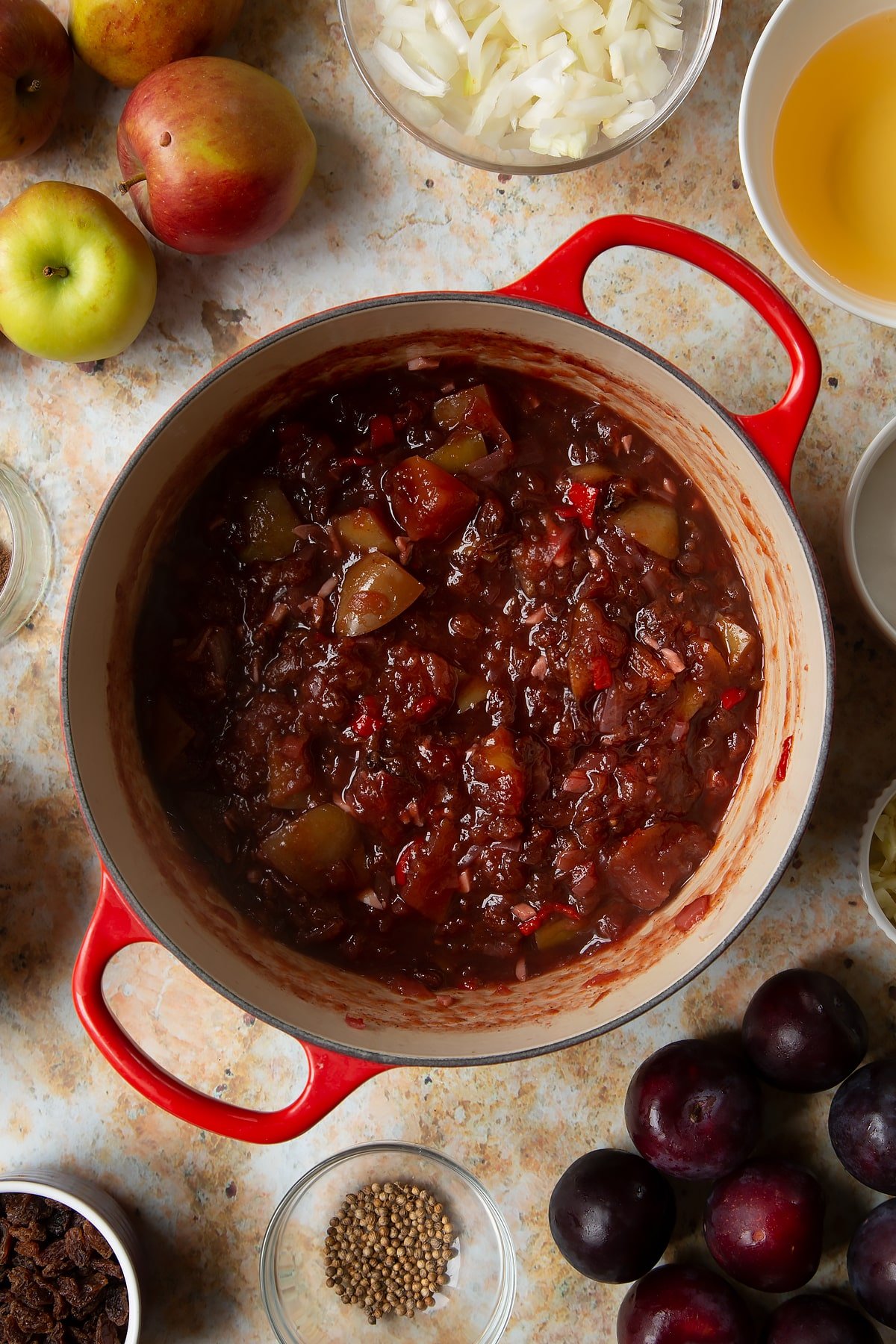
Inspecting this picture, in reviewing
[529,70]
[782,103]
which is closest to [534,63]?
[529,70]

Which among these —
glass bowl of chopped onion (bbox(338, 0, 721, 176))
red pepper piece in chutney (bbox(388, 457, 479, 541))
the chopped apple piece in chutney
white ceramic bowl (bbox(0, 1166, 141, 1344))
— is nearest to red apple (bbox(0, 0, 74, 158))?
glass bowl of chopped onion (bbox(338, 0, 721, 176))

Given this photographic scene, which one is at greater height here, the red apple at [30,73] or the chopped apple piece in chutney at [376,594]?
the red apple at [30,73]

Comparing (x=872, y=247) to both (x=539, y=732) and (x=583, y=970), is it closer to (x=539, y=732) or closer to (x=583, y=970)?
(x=539, y=732)

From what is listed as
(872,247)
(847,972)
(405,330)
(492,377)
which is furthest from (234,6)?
(847,972)

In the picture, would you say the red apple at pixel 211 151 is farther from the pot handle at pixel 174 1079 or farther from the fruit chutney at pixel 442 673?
the pot handle at pixel 174 1079

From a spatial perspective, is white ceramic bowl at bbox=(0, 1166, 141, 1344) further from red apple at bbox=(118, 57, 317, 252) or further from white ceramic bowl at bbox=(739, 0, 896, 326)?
white ceramic bowl at bbox=(739, 0, 896, 326)

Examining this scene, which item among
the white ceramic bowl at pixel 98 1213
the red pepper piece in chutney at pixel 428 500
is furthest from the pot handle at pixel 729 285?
the white ceramic bowl at pixel 98 1213
